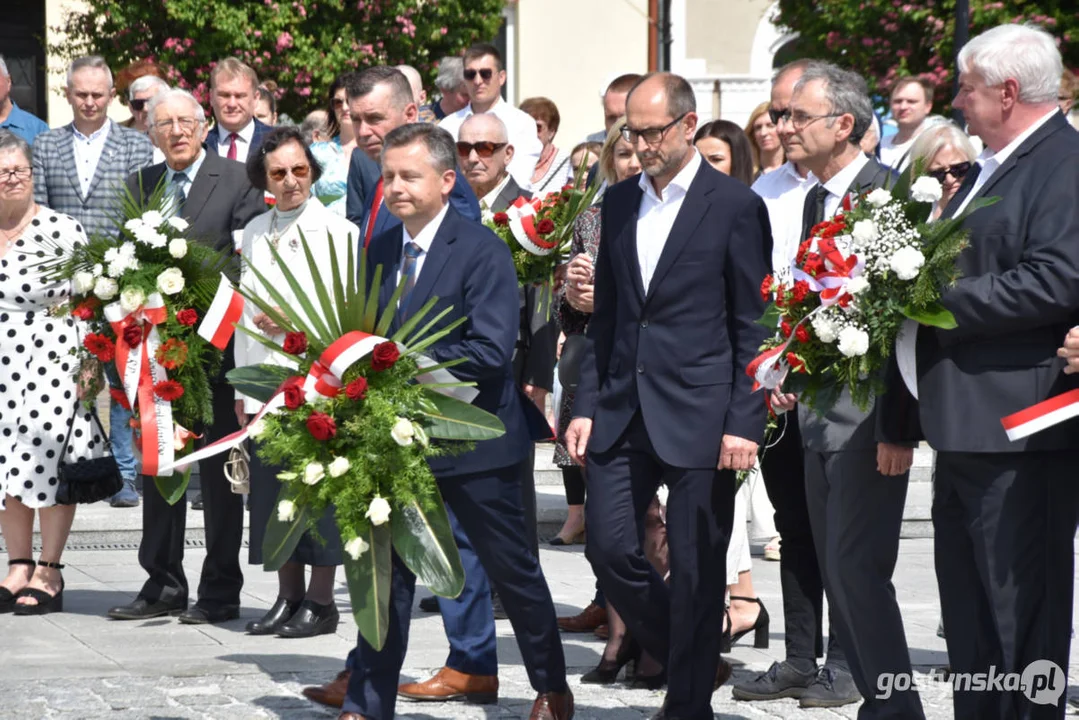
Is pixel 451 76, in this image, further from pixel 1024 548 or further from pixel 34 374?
pixel 1024 548

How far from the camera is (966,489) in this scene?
5117 mm

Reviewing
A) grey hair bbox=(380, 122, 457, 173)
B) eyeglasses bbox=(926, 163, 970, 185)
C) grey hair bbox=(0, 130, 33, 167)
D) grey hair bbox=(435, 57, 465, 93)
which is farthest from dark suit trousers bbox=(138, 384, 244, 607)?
grey hair bbox=(435, 57, 465, 93)

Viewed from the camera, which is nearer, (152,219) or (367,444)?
(367,444)

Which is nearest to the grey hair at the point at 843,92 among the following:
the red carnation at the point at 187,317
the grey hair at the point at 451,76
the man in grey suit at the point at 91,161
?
the red carnation at the point at 187,317

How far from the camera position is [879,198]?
17.1 ft

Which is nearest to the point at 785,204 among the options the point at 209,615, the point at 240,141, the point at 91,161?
the point at 209,615

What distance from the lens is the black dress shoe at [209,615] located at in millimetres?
8031

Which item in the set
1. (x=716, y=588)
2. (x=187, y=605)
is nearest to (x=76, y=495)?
(x=187, y=605)

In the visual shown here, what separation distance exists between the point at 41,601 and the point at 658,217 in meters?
4.03

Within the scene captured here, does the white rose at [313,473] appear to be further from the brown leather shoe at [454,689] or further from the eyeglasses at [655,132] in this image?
the eyeglasses at [655,132]

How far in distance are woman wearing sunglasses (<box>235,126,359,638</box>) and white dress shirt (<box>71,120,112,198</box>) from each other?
2948 mm

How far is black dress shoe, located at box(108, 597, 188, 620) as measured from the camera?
8.12 meters

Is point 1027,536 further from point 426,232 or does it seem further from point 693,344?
point 426,232

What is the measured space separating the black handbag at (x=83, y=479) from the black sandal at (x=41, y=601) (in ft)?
1.15
